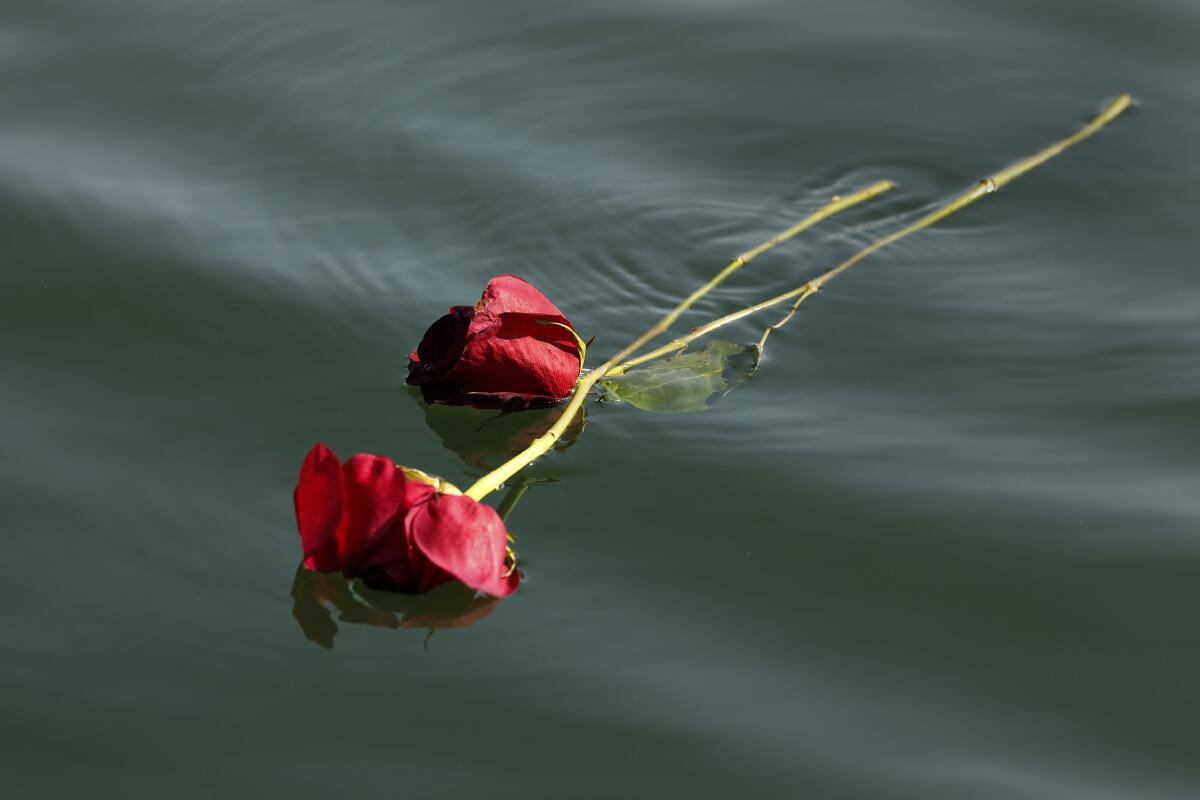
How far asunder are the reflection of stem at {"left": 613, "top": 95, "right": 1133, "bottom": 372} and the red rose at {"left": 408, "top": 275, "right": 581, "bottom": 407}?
109 mm

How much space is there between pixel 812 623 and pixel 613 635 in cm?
12

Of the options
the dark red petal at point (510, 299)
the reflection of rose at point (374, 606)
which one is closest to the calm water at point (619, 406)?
the reflection of rose at point (374, 606)

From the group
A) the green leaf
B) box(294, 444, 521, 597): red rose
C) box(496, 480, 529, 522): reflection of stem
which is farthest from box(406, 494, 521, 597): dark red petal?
the green leaf

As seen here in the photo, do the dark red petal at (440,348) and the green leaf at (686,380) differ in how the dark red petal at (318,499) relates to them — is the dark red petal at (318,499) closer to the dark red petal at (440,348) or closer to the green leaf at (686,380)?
the dark red petal at (440,348)

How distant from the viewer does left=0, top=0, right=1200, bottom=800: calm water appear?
0.81 meters

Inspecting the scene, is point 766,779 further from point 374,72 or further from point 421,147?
point 374,72

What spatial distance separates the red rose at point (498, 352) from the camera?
946 millimetres

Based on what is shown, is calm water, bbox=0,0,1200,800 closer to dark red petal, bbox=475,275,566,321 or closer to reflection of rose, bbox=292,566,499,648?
reflection of rose, bbox=292,566,499,648

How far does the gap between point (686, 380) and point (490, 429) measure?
0.16 metres

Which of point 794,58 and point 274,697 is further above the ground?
point 794,58

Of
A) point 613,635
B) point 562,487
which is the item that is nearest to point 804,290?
point 562,487

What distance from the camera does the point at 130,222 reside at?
1.31 meters

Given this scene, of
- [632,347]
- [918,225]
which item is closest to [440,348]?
[632,347]

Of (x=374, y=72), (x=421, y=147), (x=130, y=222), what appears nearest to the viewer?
(x=130, y=222)
